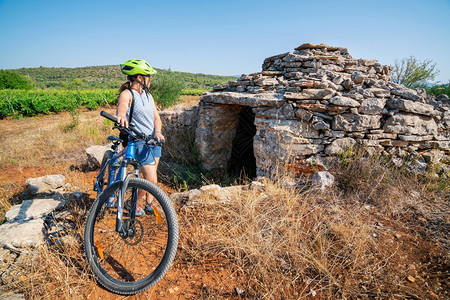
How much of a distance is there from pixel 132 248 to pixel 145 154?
1.00 m

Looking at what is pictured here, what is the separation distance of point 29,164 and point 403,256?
24.7 ft

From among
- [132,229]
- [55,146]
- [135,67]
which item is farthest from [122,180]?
[55,146]

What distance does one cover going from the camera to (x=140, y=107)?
2244 millimetres

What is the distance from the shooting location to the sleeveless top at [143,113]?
87.7 inches

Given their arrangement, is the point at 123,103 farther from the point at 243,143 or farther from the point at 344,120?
the point at 243,143

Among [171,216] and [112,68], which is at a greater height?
[112,68]

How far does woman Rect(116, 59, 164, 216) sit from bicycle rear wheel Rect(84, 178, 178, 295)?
0.92 feet

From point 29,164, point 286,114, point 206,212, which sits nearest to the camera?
point 206,212

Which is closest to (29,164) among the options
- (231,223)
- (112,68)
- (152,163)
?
(152,163)

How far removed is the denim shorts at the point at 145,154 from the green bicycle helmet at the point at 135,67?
29.5 inches

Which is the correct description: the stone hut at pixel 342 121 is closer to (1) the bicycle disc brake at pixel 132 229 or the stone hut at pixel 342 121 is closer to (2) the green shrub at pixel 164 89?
(1) the bicycle disc brake at pixel 132 229

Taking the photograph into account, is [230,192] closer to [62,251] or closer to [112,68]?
[62,251]

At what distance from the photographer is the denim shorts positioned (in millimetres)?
2213

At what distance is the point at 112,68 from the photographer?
54.1m
